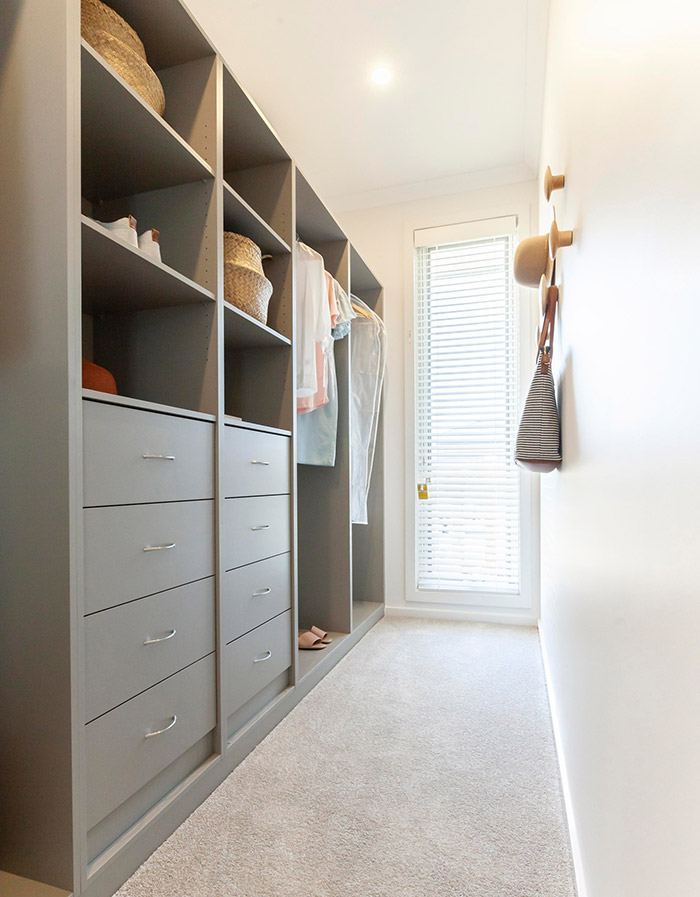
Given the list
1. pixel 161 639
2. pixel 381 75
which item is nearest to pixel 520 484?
pixel 381 75

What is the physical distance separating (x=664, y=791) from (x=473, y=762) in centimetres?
131

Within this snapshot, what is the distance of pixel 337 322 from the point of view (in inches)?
102

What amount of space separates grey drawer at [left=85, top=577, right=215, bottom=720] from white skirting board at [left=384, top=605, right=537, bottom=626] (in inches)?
78.4

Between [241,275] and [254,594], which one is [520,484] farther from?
[241,275]

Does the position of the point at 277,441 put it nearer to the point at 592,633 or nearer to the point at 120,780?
the point at 120,780

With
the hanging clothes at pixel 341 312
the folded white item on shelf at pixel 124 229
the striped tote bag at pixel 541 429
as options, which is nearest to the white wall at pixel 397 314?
the hanging clothes at pixel 341 312

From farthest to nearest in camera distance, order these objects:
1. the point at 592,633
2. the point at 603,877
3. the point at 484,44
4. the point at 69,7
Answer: the point at 484,44 < the point at 69,7 < the point at 592,633 < the point at 603,877

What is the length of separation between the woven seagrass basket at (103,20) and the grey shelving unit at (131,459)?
0.11 metres

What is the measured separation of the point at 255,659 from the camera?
1797 mm

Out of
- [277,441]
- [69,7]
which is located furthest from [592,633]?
[69,7]

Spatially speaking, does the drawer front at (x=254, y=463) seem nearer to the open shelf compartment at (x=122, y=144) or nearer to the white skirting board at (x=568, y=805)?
the open shelf compartment at (x=122, y=144)

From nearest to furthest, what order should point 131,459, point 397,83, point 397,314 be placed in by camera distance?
1. point 131,459
2. point 397,83
3. point 397,314

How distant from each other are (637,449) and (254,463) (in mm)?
1344

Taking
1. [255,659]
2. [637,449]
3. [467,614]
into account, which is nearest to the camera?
[637,449]
